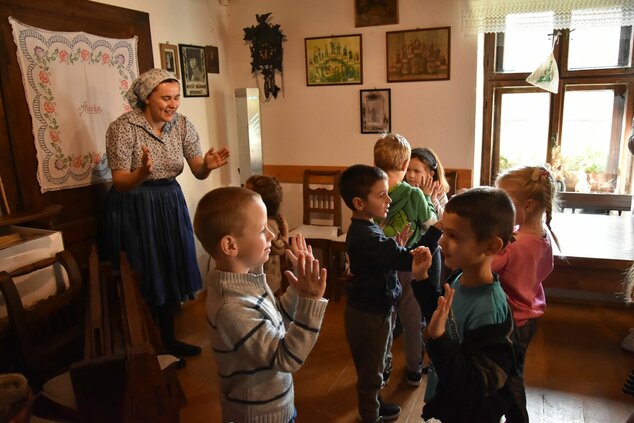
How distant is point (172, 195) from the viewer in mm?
2535

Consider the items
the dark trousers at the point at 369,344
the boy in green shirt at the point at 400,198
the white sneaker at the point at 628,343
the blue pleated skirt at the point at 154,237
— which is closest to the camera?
the dark trousers at the point at 369,344

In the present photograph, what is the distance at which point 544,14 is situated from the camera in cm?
304

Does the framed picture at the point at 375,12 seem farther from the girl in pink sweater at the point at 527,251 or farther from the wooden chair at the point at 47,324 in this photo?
the wooden chair at the point at 47,324

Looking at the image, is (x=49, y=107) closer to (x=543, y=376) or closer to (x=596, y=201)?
(x=543, y=376)

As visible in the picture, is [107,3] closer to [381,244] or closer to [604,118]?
[381,244]

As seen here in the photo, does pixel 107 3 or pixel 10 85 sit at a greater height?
pixel 107 3

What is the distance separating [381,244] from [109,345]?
982 mm

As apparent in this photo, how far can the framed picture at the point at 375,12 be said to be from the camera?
331 cm

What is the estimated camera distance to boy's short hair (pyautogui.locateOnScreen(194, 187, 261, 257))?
1202 mm

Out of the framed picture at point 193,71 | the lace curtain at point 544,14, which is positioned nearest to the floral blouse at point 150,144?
the framed picture at point 193,71

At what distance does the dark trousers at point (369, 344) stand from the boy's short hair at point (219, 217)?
83cm

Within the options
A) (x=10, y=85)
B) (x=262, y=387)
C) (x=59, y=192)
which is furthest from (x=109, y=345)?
(x=10, y=85)

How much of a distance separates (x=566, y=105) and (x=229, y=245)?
3.01 meters

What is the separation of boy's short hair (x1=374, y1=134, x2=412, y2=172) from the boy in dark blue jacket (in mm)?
267
